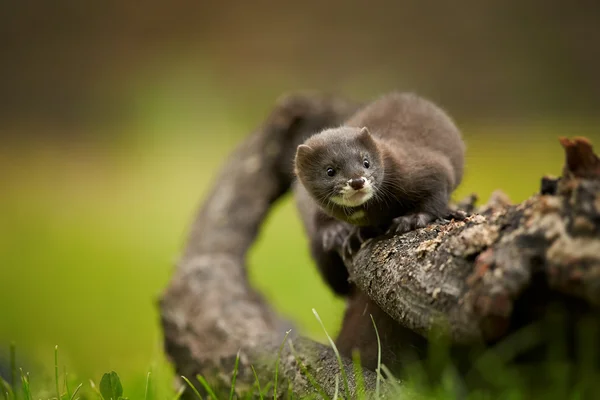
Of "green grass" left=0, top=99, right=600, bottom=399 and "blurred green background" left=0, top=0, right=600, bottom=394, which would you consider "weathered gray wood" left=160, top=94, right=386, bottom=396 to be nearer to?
"green grass" left=0, top=99, right=600, bottom=399

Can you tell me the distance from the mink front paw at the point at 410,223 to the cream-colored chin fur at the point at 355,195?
20 cm

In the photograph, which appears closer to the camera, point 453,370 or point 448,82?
point 453,370

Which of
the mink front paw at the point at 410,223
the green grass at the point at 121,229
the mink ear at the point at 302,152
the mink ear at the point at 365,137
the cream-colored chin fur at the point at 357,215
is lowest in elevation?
the green grass at the point at 121,229

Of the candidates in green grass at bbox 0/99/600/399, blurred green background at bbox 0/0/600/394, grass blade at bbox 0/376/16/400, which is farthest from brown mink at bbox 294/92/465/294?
blurred green background at bbox 0/0/600/394

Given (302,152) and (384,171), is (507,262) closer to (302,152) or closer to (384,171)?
(384,171)

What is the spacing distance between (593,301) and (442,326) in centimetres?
49

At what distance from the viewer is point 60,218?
932 centimetres

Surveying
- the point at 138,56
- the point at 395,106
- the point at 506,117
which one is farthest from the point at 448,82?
the point at 395,106

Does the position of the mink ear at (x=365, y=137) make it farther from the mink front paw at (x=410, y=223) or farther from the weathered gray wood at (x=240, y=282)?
the weathered gray wood at (x=240, y=282)

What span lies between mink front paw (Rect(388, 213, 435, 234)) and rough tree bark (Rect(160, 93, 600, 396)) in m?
0.10

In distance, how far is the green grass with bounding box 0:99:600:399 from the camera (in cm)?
736

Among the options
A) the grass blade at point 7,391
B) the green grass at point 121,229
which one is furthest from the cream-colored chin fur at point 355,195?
the green grass at point 121,229

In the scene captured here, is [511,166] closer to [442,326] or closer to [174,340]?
[174,340]

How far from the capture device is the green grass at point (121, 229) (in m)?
7.36
